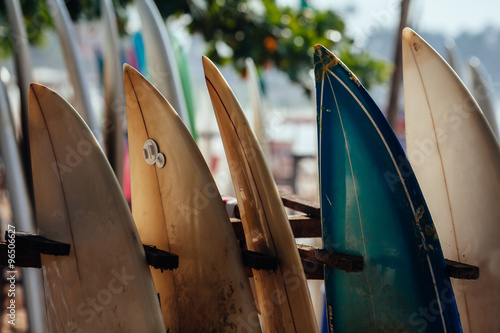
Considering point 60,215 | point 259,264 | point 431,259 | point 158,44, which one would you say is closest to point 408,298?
point 431,259

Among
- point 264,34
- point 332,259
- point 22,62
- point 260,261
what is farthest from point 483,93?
point 22,62

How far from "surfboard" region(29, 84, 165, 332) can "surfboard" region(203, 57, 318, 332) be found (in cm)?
17

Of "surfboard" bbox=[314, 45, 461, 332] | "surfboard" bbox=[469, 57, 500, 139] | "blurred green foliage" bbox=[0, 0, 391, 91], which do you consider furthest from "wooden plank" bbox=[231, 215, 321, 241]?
"blurred green foliage" bbox=[0, 0, 391, 91]

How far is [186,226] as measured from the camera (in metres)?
0.70

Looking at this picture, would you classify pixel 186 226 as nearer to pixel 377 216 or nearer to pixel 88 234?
pixel 88 234

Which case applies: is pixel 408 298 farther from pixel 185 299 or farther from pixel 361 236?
pixel 185 299

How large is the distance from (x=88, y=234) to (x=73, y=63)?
2.29 feet

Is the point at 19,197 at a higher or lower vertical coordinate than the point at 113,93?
lower

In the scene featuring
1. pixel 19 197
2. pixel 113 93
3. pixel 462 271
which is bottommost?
pixel 462 271

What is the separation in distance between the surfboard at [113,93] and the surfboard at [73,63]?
0.19 ft

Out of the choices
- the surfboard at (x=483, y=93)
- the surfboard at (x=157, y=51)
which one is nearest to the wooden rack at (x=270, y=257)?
the surfboard at (x=157, y=51)

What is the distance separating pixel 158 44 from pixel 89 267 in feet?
2.28

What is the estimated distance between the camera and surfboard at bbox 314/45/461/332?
70cm

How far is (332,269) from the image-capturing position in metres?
0.75
